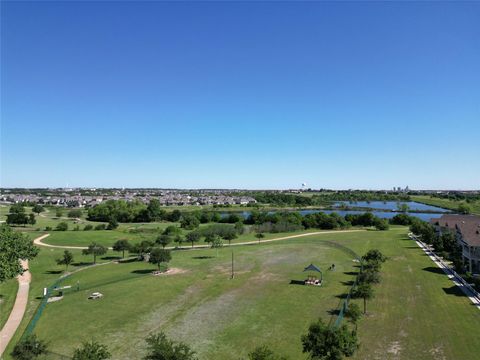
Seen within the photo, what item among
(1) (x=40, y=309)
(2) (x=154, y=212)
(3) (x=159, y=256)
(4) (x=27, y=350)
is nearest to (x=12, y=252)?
(1) (x=40, y=309)

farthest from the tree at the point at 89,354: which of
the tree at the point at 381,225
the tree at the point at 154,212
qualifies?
the tree at the point at 154,212

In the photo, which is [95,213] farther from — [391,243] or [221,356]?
[221,356]

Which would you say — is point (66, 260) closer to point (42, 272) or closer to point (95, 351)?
point (42, 272)

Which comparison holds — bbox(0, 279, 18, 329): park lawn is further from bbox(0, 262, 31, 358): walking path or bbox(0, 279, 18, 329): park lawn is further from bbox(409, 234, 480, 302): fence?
bbox(409, 234, 480, 302): fence

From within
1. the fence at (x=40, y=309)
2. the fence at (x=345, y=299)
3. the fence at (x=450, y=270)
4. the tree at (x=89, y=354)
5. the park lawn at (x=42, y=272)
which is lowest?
the park lawn at (x=42, y=272)

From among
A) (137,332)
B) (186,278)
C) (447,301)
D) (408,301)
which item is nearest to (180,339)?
(137,332)

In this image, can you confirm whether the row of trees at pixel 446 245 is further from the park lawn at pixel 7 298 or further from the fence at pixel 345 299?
the park lawn at pixel 7 298

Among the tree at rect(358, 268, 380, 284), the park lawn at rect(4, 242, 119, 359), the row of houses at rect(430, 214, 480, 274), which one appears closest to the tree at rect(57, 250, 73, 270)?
the park lawn at rect(4, 242, 119, 359)
